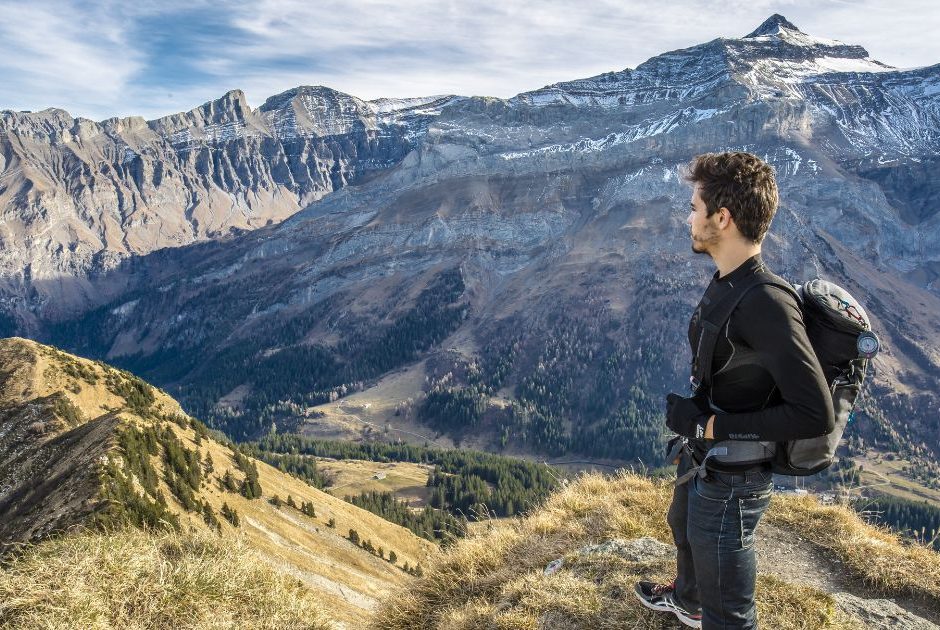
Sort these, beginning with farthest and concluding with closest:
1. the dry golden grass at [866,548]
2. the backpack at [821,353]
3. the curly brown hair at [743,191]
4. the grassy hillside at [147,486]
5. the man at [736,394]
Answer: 1. the grassy hillside at [147,486]
2. the dry golden grass at [866,548]
3. the curly brown hair at [743,191]
4. the backpack at [821,353]
5. the man at [736,394]

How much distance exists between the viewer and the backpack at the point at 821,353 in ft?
18.4

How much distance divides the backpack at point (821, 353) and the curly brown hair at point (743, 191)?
583mm

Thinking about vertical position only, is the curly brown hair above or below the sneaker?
above

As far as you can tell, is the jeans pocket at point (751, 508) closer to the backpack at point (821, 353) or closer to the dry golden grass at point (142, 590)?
the backpack at point (821, 353)

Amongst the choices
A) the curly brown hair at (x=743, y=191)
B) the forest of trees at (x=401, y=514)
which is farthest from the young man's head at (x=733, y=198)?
the forest of trees at (x=401, y=514)

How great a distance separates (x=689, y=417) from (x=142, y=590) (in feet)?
26.3

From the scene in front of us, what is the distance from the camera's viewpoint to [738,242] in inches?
243

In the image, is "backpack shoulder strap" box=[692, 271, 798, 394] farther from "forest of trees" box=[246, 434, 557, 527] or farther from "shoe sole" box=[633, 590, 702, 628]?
"forest of trees" box=[246, 434, 557, 527]

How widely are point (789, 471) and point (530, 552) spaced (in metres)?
5.76

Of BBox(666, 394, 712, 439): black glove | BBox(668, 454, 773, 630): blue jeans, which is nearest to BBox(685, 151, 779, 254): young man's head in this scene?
BBox(666, 394, 712, 439): black glove

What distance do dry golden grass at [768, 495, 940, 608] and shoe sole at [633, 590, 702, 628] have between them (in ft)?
14.3

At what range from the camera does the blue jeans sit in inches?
239

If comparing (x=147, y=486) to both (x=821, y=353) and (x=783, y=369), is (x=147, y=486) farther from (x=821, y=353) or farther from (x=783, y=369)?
(x=821, y=353)

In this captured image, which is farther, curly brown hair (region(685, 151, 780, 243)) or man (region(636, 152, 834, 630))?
curly brown hair (region(685, 151, 780, 243))
